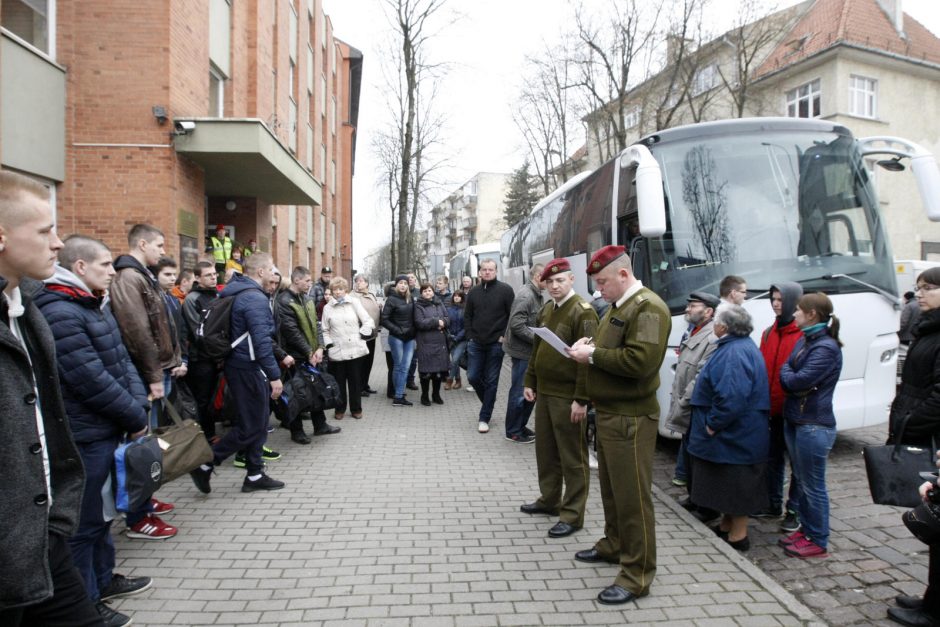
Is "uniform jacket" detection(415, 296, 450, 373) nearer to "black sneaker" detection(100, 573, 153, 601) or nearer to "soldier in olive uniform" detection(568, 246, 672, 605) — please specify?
"soldier in olive uniform" detection(568, 246, 672, 605)

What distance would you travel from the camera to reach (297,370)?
7492 millimetres

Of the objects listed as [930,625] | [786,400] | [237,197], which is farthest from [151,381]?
[237,197]

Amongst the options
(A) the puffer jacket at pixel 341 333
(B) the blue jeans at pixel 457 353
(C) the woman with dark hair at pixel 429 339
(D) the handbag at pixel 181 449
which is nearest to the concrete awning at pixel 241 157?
(A) the puffer jacket at pixel 341 333

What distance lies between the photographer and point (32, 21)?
9250mm

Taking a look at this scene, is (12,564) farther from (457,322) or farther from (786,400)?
(457,322)

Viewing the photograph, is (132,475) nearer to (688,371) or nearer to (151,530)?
(151,530)

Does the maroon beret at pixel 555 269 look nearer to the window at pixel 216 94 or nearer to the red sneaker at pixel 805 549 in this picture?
the red sneaker at pixel 805 549

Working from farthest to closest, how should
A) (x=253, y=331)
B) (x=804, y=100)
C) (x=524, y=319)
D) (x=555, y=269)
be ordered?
(x=804, y=100) → (x=524, y=319) → (x=253, y=331) → (x=555, y=269)

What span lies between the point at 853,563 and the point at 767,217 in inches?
147

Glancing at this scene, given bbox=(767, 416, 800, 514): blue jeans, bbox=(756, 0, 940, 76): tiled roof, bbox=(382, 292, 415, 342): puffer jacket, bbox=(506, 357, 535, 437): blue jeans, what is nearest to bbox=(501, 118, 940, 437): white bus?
bbox=(767, 416, 800, 514): blue jeans

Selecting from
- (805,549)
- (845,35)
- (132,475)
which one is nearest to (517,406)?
(805,549)

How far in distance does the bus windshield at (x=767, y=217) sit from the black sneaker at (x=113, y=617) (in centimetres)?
552

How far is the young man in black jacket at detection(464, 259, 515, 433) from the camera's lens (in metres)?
8.59

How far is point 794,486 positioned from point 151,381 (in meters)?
4.92
